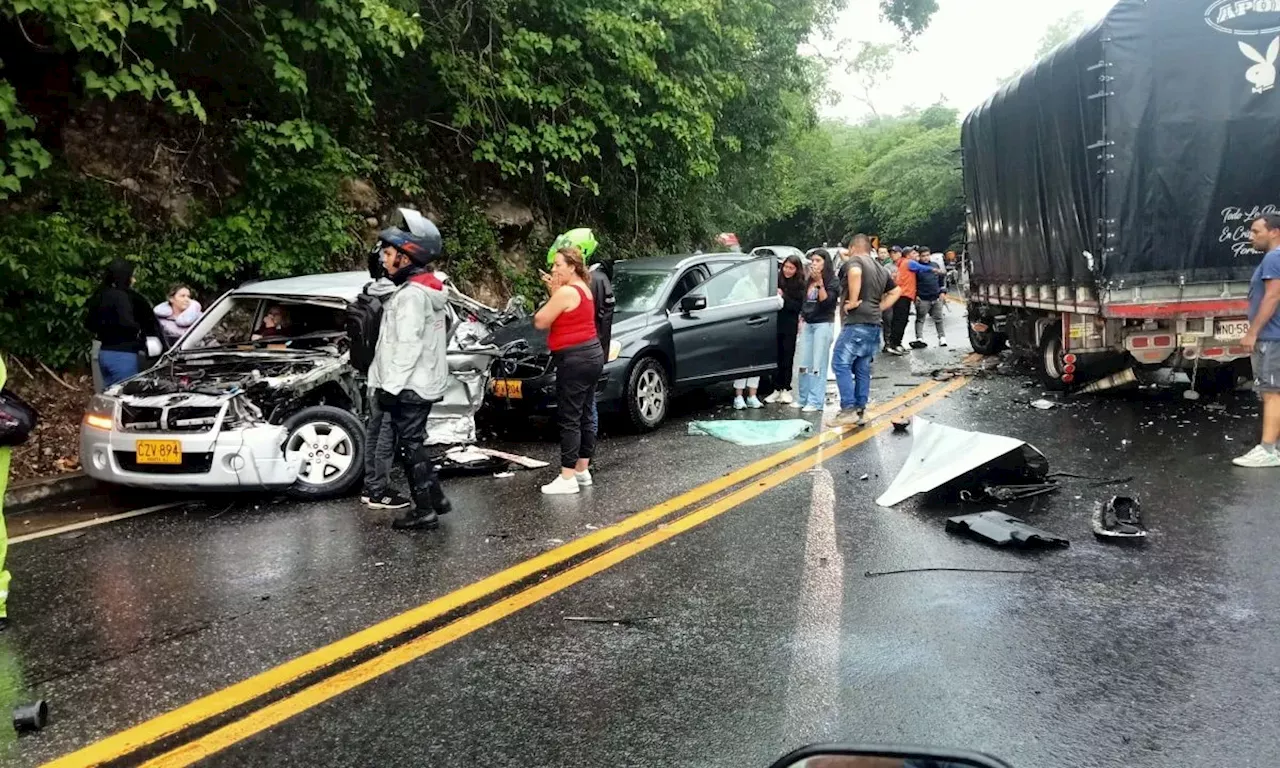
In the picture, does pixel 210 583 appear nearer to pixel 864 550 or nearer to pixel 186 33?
pixel 864 550

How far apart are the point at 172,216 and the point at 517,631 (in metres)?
7.95

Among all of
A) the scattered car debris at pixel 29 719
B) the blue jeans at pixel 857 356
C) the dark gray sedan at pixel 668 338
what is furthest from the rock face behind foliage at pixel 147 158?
the scattered car debris at pixel 29 719

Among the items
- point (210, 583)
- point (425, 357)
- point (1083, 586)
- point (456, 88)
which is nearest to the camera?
point (1083, 586)

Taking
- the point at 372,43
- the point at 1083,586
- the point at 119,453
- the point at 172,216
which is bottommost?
the point at 1083,586

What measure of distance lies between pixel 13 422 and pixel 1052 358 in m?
9.80

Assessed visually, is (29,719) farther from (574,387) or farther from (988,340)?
(988,340)

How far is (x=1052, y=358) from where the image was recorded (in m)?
10.3

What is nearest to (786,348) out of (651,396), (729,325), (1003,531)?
(729,325)

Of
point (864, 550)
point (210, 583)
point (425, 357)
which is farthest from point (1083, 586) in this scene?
point (210, 583)

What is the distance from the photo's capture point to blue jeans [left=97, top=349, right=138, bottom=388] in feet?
24.9

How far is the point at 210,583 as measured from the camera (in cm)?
466

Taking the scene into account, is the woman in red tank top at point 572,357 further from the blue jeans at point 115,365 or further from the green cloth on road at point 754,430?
the blue jeans at point 115,365

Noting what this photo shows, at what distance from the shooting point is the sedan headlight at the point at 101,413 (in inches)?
244

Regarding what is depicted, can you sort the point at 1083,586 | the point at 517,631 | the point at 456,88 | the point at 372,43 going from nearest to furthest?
the point at 517,631
the point at 1083,586
the point at 372,43
the point at 456,88
